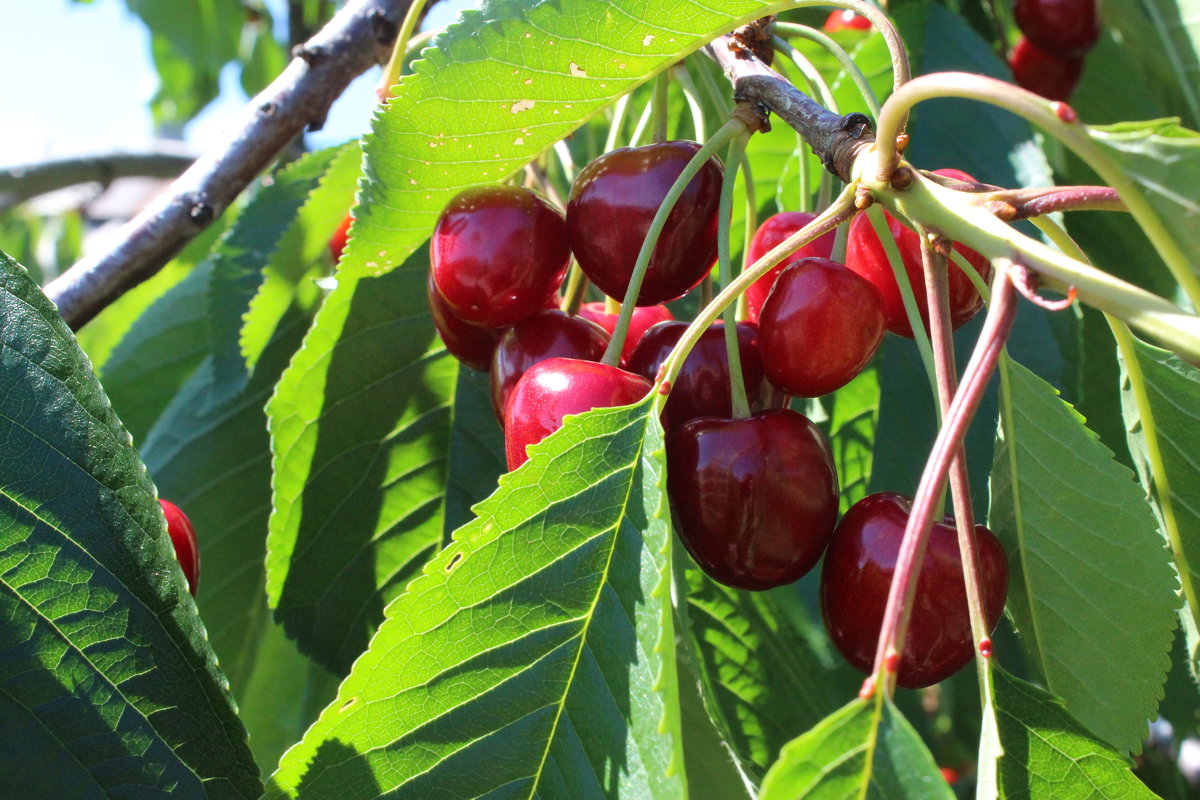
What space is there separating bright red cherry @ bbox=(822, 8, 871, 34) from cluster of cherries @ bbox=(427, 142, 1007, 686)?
86cm

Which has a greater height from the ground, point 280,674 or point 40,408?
point 40,408

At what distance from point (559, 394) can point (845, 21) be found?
45.6 inches

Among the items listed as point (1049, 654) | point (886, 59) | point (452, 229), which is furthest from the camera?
point (886, 59)

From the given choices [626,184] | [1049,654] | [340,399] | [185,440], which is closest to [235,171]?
[340,399]

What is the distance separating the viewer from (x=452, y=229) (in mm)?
894

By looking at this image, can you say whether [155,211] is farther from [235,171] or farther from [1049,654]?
[1049,654]

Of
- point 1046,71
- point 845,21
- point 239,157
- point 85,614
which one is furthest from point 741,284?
point 1046,71

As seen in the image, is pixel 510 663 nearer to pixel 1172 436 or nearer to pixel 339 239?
pixel 1172 436

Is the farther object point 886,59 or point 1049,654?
point 886,59

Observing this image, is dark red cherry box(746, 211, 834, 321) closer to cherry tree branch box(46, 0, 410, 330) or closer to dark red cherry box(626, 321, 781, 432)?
dark red cherry box(626, 321, 781, 432)

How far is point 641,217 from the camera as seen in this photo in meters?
0.83

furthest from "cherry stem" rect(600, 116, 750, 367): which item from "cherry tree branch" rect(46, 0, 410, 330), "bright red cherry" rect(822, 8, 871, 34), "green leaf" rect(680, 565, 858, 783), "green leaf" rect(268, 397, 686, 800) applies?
"bright red cherry" rect(822, 8, 871, 34)

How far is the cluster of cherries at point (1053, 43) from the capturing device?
62.6 inches

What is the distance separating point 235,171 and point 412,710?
30.4 inches
